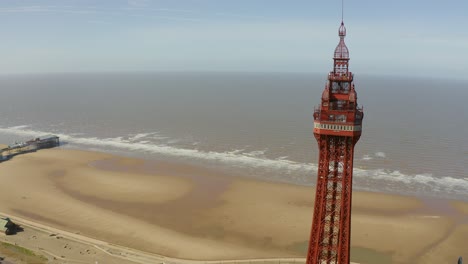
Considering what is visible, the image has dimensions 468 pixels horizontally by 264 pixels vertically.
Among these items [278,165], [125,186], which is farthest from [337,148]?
[278,165]

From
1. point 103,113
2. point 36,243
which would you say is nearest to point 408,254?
point 36,243

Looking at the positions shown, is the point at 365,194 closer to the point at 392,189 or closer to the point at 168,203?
the point at 392,189

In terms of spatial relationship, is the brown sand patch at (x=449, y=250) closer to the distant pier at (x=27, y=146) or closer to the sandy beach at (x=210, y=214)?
the sandy beach at (x=210, y=214)

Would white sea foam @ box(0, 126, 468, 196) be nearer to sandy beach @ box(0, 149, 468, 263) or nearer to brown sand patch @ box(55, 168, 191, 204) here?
sandy beach @ box(0, 149, 468, 263)

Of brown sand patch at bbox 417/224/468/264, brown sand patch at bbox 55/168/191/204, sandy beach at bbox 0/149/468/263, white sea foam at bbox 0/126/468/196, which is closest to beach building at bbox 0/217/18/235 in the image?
sandy beach at bbox 0/149/468/263

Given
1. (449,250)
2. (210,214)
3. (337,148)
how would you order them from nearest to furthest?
(337,148) → (449,250) → (210,214)

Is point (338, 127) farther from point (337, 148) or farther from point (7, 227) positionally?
point (7, 227)

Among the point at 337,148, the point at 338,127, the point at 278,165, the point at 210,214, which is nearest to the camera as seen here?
the point at 338,127
